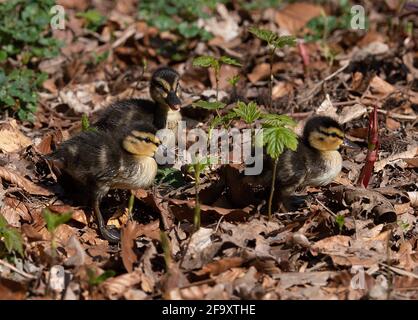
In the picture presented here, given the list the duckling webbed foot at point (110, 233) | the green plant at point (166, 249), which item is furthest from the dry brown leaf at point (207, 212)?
the green plant at point (166, 249)

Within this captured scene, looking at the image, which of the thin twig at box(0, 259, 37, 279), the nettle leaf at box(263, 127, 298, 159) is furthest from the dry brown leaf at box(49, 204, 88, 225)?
the nettle leaf at box(263, 127, 298, 159)

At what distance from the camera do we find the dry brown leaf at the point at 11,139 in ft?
19.0

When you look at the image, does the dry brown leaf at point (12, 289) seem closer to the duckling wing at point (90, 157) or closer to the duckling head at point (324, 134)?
the duckling wing at point (90, 157)

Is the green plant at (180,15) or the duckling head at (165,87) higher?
the green plant at (180,15)

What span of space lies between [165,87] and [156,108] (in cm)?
18

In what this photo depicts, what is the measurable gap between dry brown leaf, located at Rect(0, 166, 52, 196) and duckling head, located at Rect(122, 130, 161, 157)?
768mm

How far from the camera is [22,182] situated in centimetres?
525

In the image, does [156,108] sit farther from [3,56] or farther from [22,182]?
[3,56]

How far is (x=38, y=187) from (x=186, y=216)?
111 centimetres

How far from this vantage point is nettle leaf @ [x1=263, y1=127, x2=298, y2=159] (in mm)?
4219

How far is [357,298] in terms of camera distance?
408 centimetres

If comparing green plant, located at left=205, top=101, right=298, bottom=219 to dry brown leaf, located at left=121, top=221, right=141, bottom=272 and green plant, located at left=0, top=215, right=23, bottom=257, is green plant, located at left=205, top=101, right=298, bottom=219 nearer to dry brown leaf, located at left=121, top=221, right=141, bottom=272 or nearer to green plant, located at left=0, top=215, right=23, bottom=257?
A: dry brown leaf, located at left=121, top=221, right=141, bottom=272

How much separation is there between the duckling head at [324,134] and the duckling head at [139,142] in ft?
3.14

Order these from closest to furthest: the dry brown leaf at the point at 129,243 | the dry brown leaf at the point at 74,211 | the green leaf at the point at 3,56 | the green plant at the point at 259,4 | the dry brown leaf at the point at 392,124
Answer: the dry brown leaf at the point at 129,243 < the dry brown leaf at the point at 74,211 < the dry brown leaf at the point at 392,124 < the green leaf at the point at 3,56 < the green plant at the point at 259,4
